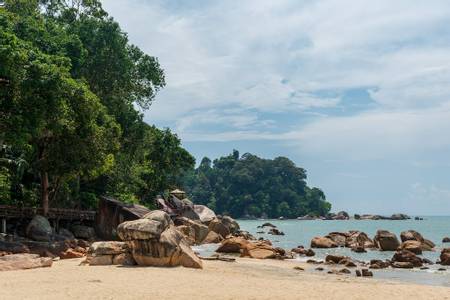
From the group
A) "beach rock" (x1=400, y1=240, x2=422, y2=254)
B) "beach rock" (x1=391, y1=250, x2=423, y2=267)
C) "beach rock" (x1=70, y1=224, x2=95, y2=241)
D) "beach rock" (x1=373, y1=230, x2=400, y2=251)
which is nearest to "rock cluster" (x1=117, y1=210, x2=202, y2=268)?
"beach rock" (x1=391, y1=250, x2=423, y2=267)

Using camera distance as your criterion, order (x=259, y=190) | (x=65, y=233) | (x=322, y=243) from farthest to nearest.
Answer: (x=259, y=190) → (x=322, y=243) → (x=65, y=233)

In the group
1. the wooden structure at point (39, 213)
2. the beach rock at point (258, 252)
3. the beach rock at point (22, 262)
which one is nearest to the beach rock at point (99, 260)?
the beach rock at point (22, 262)

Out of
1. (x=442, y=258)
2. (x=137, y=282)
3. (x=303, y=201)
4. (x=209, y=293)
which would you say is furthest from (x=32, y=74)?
(x=303, y=201)

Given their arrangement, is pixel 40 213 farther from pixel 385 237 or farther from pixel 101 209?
pixel 385 237

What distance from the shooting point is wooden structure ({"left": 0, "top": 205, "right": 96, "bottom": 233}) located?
31.5 m

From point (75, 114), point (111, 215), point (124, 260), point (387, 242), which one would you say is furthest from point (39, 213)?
point (387, 242)

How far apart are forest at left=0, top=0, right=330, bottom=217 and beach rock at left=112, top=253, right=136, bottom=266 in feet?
→ 27.6

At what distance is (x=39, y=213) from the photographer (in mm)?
33750

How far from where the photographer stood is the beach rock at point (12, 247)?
24.9 metres

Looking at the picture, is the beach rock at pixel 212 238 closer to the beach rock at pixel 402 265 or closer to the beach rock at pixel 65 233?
the beach rock at pixel 65 233

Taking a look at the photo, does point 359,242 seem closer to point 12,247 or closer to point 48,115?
point 48,115

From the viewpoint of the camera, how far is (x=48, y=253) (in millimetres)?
25406

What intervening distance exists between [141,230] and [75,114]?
36.8ft

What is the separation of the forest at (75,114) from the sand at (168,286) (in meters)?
9.46
